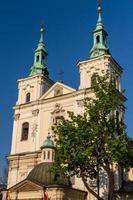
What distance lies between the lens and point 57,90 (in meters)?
46.0

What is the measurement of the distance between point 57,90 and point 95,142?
17.7m

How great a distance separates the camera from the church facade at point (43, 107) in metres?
42.2

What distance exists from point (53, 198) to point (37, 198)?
5.62 feet

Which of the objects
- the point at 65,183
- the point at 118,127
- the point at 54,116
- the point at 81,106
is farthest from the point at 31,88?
the point at 118,127

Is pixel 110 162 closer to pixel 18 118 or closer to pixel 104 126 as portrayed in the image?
pixel 104 126

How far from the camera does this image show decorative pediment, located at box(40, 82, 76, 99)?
1780 inches

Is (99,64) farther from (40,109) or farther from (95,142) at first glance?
(95,142)

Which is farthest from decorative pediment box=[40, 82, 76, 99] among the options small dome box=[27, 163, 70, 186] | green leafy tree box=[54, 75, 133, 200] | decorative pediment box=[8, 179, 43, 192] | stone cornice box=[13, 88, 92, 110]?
green leafy tree box=[54, 75, 133, 200]

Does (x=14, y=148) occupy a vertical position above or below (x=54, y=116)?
below

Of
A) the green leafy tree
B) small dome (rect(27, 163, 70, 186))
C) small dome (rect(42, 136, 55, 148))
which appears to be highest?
small dome (rect(42, 136, 55, 148))

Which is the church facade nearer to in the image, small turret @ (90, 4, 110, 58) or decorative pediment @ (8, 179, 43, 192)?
small turret @ (90, 4, 110, 58)

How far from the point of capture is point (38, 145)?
43.8 m

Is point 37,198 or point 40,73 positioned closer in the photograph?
point 37,198

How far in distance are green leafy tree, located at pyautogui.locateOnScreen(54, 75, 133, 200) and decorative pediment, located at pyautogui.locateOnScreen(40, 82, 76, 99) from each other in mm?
14319
